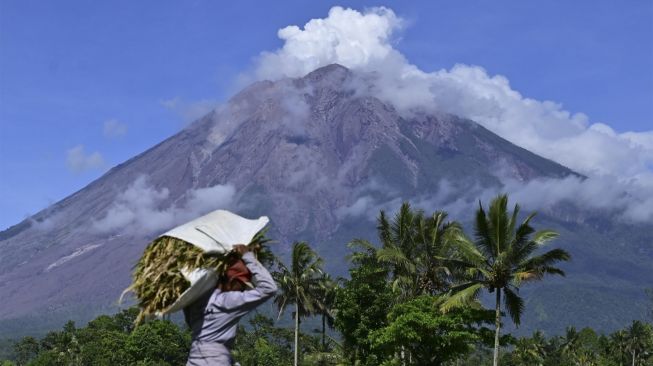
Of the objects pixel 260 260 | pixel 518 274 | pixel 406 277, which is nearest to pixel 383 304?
pixel 406 277

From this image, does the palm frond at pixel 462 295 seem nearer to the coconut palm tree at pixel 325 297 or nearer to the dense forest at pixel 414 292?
the dense forest at pixel 414 292

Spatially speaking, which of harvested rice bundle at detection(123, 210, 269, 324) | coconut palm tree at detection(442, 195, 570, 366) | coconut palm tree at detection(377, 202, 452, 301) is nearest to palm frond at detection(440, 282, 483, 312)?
coconut palm tree at detection(442, 195, 570, 366)

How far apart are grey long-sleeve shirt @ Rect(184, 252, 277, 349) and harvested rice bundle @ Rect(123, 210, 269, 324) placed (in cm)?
14

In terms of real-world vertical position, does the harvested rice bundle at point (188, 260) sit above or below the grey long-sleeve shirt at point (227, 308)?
above

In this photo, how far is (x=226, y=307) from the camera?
6.68 meters

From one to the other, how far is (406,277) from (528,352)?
6024 cm

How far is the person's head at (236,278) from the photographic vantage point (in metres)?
6.79

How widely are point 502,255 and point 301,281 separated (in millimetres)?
28422

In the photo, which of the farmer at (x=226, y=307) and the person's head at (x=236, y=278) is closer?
the farmer at (x=226, y=307)

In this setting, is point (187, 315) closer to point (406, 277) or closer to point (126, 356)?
point (406, 277)

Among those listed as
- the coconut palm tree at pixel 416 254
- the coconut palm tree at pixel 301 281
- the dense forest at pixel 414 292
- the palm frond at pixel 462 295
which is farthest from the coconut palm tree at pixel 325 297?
the palm frond at pixel 462 295

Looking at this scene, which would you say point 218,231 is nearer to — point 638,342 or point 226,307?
point 226,307

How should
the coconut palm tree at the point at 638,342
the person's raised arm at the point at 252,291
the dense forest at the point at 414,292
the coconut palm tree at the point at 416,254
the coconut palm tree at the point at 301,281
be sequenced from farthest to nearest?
the coconut palm tree at the point at 638,342 → the coconut palm tree at the point at 301,281 → the coconut palm tree at the point at 416,254 → the dense forest at the point at 414,292 → the person's raised arm at the point at 252,291

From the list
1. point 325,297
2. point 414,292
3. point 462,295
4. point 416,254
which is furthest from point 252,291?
point 325,297
